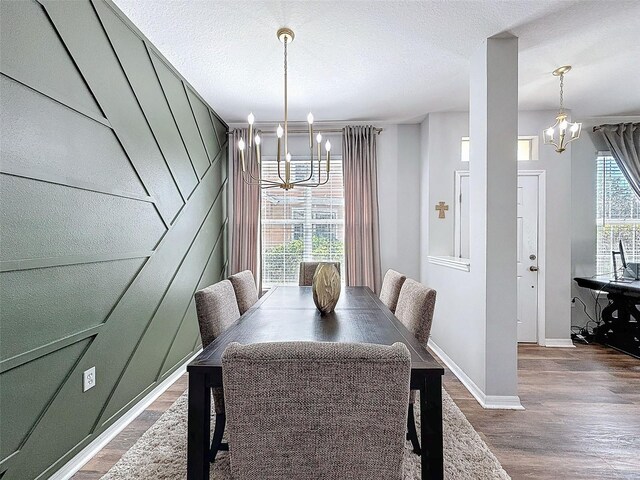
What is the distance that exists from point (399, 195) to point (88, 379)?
3.65 metres

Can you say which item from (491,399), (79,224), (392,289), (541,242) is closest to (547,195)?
(541,242)

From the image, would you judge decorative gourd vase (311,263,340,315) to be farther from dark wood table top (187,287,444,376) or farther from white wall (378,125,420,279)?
white wall (378,125,420,279)

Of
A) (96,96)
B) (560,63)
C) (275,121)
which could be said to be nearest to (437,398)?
(96,96)

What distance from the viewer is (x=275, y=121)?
170 inches

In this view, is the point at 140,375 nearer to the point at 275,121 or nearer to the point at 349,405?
the point at 349,405

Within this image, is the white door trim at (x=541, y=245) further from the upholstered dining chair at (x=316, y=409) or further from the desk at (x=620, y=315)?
the upholstered dining chair at (x=316, y=409)

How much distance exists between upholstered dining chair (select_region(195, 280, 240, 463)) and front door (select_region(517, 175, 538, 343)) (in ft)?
11.6

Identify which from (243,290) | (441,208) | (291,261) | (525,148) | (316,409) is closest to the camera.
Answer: (316,409)

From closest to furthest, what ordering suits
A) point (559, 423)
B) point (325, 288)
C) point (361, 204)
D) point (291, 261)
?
point (325, 288), point (559, 423), point (361, 204), point (291, 261)

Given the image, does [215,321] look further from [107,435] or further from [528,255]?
[528,255]

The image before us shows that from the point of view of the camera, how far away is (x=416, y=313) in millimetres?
1777

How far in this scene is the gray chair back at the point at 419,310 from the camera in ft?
5.65

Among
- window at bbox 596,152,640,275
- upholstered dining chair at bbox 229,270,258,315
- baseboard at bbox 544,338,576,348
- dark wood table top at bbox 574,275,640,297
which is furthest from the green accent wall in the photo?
window at bbox 596,152,640,275

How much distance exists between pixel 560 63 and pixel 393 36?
5.15 feet
